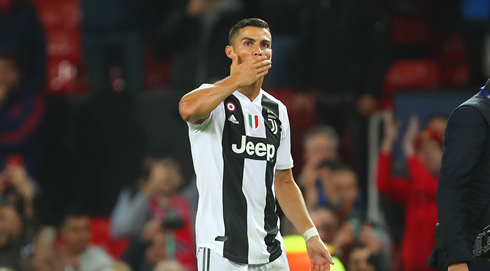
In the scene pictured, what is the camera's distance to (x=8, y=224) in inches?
292

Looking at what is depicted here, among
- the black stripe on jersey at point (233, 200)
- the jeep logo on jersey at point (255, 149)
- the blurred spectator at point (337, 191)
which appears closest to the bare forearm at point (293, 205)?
the jeep logo on jersey at point (255, 149)

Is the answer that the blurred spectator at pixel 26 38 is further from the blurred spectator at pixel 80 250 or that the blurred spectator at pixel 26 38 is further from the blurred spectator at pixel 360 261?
the blurred spectator at pixel 360 261

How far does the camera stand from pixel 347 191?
684cm

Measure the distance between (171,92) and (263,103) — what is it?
3.91 m

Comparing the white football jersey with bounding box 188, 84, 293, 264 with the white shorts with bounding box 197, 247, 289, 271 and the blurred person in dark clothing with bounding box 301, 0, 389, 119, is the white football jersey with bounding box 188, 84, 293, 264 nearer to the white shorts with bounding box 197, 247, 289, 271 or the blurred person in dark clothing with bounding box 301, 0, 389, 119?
the white shorts with bounding box 197, 247, 289, 271

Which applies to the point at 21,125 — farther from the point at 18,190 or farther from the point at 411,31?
the point at 411,31

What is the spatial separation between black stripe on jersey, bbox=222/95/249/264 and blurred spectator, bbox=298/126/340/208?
11.6 feet

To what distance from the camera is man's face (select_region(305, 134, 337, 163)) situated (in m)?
7.16

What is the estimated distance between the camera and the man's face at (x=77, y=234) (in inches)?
289

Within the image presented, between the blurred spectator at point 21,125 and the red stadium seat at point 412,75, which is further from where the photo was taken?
the blurred spectator at point 21,125

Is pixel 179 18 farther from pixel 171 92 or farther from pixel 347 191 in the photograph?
pixel 347 191

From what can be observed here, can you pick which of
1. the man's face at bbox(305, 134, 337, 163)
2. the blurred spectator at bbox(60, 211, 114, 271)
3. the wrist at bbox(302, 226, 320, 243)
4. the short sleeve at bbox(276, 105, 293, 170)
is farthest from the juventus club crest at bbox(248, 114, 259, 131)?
the blurred spectator at bbox(60, 211, 114, 271)

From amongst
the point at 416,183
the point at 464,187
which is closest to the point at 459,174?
the point at 464,187

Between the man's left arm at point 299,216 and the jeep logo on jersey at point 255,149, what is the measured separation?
0.31 meters
